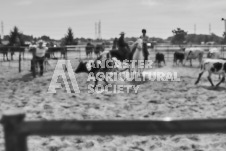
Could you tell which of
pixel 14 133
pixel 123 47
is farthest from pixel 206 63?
pixel 14 133

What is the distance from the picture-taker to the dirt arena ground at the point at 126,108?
195 inches

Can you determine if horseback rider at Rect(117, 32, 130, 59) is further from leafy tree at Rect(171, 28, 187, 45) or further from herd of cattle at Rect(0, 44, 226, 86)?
leafy tree at Rect(171, 28, 187, 45)

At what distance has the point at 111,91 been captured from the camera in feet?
32.6

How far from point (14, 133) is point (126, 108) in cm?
605

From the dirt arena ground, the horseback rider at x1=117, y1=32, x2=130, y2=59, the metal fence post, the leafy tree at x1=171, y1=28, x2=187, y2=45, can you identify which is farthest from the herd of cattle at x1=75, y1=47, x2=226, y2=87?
the leafy tree at x1=171, y1=28, x2=187, y2=45

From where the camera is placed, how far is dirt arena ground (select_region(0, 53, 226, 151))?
4941 mm

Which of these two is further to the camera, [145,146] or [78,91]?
[78,91]

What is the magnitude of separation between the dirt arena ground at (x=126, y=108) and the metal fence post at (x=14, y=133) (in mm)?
3160

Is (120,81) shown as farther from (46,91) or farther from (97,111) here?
(97,111)

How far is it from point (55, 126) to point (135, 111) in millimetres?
5664

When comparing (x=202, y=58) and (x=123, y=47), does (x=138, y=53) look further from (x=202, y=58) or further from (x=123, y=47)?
(x=202, y=58)

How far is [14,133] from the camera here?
5.29 ft

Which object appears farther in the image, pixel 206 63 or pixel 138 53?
pixel 138 53

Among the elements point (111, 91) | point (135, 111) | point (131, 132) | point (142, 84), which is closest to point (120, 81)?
point (142, 84)
